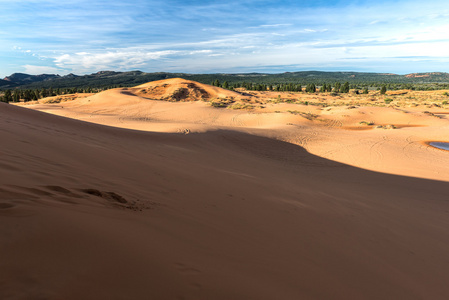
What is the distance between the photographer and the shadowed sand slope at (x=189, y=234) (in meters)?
2.18

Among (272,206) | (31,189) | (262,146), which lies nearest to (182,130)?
(262,146)

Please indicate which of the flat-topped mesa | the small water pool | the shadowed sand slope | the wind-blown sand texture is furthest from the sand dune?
the shadowed sand slope

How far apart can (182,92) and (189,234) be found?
4337cm

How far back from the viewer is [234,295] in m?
2.36

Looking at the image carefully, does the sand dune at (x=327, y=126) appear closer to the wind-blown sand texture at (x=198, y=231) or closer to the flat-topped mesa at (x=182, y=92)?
the wind-blown sand texture at (x=198, y=231)

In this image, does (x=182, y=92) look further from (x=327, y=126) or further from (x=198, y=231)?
(x=198, y=231)

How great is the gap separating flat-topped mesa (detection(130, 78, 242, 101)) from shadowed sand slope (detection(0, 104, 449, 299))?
36806 millimetres

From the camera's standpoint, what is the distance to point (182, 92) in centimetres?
4456

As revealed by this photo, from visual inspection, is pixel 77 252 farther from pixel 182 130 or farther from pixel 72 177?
pixel 182 130

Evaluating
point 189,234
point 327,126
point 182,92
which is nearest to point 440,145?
point 327,126

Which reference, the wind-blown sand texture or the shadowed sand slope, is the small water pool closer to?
the wind-blown sand texture

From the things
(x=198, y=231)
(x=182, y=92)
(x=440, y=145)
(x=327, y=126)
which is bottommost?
(x=440, y=145)

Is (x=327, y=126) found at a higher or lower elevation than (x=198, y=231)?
lower

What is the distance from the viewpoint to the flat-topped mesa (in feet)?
141
